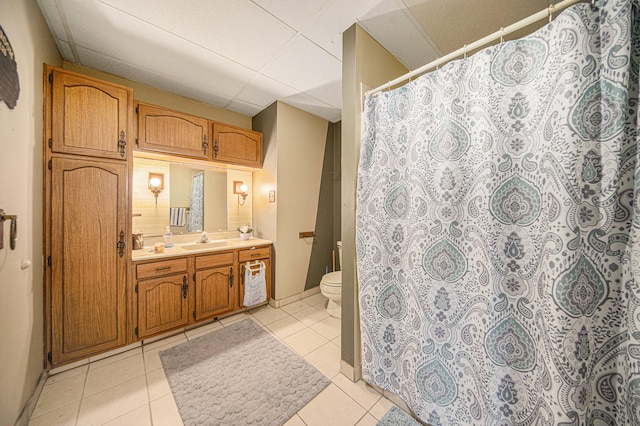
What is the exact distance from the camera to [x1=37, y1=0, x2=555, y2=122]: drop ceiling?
146 cm

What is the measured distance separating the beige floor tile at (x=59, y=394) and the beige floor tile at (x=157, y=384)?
388 mm

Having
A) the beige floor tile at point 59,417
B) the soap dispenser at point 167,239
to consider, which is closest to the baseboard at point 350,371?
the beige floor tile at point 59,417

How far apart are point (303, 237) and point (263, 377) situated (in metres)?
→ 1.72

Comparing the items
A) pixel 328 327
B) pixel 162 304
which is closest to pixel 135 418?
pixel 162 304

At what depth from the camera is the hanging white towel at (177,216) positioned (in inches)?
102

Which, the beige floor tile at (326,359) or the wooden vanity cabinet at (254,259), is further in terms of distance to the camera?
the wooden vanity cabinet at (254,259)

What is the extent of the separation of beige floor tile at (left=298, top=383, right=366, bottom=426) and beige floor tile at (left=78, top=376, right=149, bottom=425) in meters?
1.07

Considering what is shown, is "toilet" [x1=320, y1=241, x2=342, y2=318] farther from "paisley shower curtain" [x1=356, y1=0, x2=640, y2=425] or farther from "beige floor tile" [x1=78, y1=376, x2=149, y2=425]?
"beige floor tile" [x1=78, y1=376, x2=149, y2=425]

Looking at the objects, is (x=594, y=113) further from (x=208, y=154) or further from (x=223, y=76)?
(x=208, y=154)

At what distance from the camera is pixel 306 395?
1464 millimetres

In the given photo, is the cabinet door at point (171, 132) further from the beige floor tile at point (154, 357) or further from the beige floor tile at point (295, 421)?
the beige floor tile at point (295, 421)

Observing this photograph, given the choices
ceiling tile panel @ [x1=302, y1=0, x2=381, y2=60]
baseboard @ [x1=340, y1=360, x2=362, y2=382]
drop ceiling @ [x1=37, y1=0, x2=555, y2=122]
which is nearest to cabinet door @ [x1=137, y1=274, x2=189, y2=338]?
baseboard @ [x1=340, y1=360, x2=362, y2=382]

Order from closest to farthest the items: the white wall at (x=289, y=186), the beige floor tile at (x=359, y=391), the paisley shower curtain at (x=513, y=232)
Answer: the paisley shower curtain at (x=513, y=232), the beige floor tile at (x=359, y=391), the white wall at (x=289, y=186)

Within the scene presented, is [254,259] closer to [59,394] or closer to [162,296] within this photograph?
[162,296]
